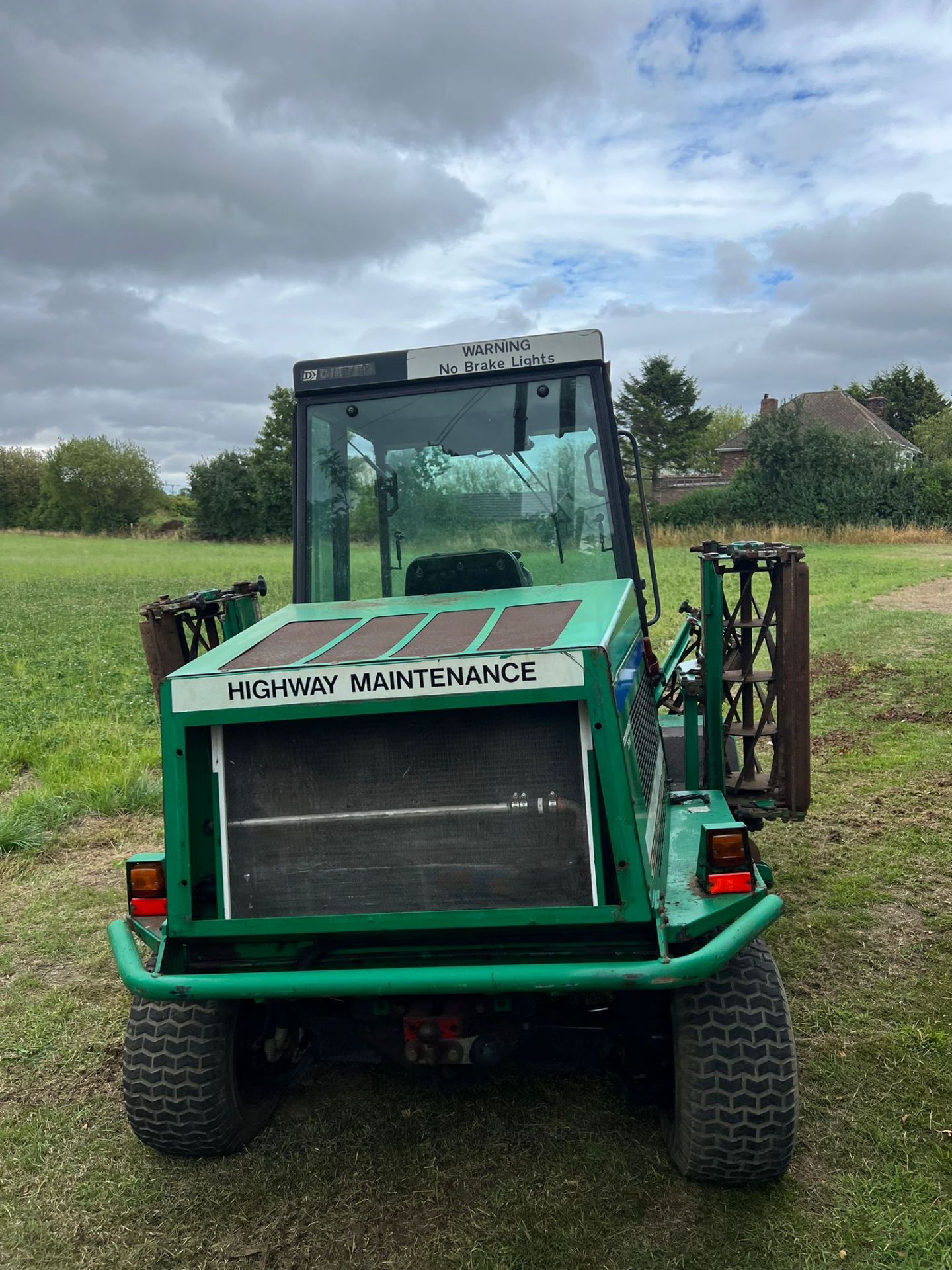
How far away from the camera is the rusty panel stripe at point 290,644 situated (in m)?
3.08

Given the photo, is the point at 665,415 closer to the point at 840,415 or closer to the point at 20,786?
the point at 840,415

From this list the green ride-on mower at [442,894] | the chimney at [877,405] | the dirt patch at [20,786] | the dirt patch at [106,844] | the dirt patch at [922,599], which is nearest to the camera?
the green ride-on mower at [442,894]

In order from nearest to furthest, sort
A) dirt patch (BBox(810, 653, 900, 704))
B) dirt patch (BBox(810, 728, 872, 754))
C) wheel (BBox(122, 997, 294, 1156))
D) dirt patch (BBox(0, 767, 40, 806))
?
wheel (BBox(122, 997, 294, 1156)) → dirt patch (BBox(0, 767, 40, 806)) → dirt patch (BBox(810, 728, 872, 754)) → dirt patch (BBox(810, 653, 900, 704))

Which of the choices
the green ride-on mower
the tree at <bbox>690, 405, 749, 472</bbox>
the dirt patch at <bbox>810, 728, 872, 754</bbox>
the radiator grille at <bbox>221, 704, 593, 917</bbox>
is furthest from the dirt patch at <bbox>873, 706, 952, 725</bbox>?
the tree at <bbox>690, 405, 749, 472</bbox>

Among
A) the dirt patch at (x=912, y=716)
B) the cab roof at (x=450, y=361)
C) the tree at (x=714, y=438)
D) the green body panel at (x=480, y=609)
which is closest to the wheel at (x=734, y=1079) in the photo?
the green body panel at (x=480, y=609)

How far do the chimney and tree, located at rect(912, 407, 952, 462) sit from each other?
2072 mm

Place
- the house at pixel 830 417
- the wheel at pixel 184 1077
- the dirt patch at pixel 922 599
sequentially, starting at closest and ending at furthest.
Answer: the wheel at pixel 184 1077
the dirt patch at pixel 922 599
the house at pixel 830 417

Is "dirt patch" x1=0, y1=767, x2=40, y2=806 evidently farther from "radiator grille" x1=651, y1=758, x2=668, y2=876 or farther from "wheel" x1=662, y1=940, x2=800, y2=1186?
"wheel" x1=662, y1=940, x2=800, y2=1186

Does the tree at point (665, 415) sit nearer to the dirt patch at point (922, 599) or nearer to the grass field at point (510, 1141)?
the dirt patch at point (922, 599)

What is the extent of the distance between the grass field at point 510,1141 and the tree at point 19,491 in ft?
240

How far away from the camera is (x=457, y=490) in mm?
4539

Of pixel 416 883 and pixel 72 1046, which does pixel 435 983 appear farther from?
pixel 72 1046

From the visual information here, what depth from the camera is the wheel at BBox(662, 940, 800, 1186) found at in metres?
2.93

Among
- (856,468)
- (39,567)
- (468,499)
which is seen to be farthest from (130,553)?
(468,499)
